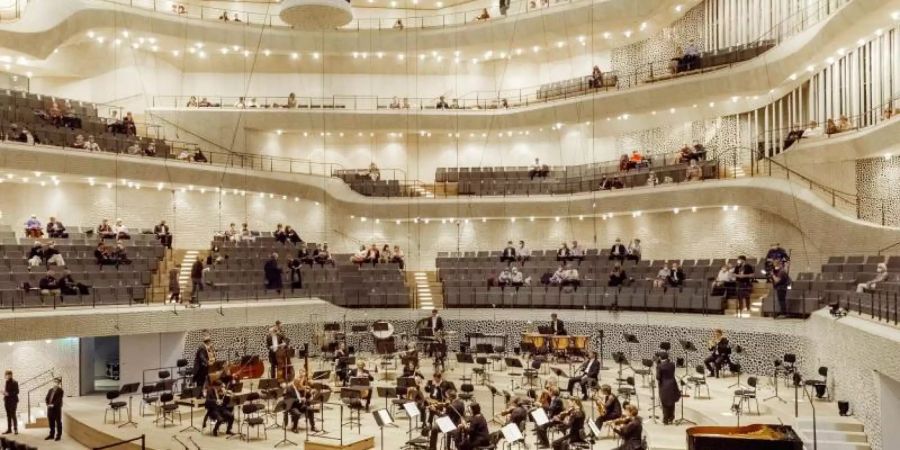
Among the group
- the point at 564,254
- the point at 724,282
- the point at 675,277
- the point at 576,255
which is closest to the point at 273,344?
the point at 564,254

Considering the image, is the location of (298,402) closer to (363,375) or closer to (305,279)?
(363,375)

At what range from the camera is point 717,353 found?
53.9 feet

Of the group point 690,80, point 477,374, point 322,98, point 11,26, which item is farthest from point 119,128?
point 690,80

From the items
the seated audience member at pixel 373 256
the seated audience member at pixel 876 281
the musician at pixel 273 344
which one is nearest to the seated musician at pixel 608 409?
the seated audience member at pixel 876 281

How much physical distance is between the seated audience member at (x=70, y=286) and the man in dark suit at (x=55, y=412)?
3.15m

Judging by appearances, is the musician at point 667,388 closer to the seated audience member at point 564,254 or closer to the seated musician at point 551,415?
the seated musician at point 551,415

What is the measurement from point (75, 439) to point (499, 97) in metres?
21.3

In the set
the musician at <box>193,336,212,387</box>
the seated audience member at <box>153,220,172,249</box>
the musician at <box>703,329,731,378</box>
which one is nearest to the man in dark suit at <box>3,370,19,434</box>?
the musician at <box>193,336,212,387</box>

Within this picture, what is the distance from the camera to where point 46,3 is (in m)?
24.4

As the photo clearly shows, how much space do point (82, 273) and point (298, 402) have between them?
7.92 meters

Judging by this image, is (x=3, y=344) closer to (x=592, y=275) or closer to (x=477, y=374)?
(x=477, y=374)

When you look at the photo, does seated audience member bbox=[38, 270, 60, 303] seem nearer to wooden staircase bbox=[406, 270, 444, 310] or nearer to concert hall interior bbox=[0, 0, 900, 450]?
A: concert hall interior bbox=[0, 0, 900, 450]

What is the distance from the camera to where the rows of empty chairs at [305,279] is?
20.4 meters

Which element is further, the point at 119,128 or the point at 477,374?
the point at 119,128
